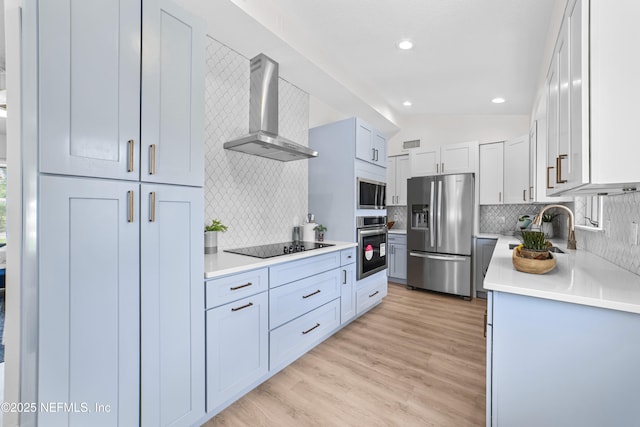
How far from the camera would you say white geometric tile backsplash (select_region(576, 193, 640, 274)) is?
1473 mm

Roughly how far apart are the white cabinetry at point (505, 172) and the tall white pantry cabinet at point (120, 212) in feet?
13.4

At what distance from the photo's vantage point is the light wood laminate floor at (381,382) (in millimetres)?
1655

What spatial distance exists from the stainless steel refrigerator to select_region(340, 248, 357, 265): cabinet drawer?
5.42 ft

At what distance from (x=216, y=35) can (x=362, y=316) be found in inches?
127

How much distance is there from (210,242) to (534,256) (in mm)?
2176

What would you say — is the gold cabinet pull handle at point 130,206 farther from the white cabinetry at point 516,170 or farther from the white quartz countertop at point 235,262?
the white cabinetry at point 516,170

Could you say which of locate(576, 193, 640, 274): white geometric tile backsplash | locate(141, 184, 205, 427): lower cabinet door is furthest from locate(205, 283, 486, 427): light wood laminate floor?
locate(576, 193, 640, 274): white geometric tile backsplash

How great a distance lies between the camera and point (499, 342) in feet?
4.21

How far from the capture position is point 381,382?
1.99m

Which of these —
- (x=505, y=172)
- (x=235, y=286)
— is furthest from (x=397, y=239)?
(x=235, y=286)

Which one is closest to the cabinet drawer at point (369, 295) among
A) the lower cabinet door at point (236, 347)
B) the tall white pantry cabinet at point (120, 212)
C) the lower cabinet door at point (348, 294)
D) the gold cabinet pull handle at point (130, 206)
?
the lower cabinet door at point (348, 294)

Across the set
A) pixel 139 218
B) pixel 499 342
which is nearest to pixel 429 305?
pixel 499 342

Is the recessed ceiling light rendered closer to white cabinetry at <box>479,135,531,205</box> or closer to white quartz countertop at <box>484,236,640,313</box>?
white quartz countertop at <box>484,236,640,313</box>

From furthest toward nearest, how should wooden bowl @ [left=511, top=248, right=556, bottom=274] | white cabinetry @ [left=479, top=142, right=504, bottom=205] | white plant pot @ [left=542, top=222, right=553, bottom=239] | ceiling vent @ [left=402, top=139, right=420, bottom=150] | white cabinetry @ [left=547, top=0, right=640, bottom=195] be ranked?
1. ceiling vent @ [left=402, top=139, right=420, bottom=150]
2. white cabinetry @ [left=479, top=142, right=504, bottom=205]
3. white plant pot @ [left=542, top=222, right=553, bottom=239]
4. wooden bowl @ [left=511, top=248, right=556, bottom=274]
5. white cabinetry @ [left=547, top=0, right=640, bottom=195]
